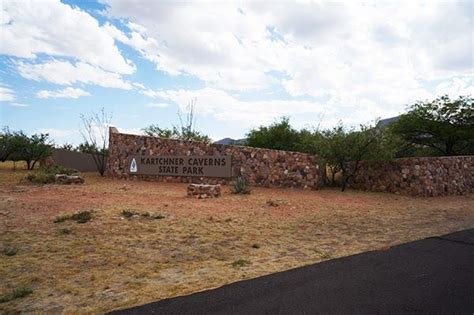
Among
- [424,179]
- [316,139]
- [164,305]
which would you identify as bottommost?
[164,305]

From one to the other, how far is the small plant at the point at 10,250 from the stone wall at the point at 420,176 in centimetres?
1440

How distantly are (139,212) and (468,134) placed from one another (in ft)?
73.6

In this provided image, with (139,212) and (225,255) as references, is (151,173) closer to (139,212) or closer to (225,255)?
(139,212)

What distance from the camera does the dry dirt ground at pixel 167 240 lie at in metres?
4.24

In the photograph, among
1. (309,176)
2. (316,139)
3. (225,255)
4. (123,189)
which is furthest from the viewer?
(316,139)

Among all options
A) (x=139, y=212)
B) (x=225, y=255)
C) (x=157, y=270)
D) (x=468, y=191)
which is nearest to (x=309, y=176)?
(x=468, y=191)

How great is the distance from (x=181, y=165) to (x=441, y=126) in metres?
17.7

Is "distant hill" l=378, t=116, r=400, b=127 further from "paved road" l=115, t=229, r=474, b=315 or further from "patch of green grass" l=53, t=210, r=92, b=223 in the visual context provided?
"patch of green grass" l=53, t=210, r=92, b=223

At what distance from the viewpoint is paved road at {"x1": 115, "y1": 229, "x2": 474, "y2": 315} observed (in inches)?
141

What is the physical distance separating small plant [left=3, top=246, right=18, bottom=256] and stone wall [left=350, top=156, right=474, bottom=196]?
14.4 meters

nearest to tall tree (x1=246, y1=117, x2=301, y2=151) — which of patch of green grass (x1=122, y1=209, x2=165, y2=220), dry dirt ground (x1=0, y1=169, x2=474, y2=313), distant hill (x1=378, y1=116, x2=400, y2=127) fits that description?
distant hill (x1=378, y1=116, x2=400, y2=127)

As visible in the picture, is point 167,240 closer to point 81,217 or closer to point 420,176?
point 81,217

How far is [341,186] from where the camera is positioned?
55.5ft

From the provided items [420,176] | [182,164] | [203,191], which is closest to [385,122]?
[420,176]
